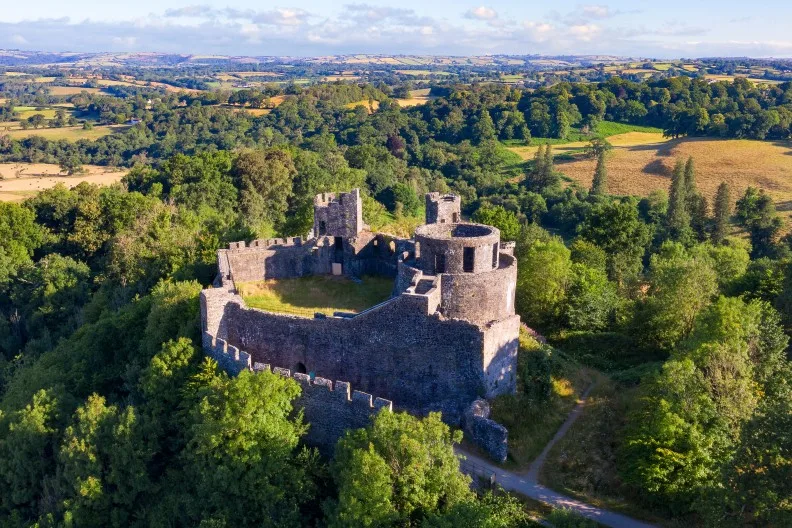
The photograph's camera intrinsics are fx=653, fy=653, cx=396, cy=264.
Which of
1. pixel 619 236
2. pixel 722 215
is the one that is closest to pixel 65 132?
pixel 619 236

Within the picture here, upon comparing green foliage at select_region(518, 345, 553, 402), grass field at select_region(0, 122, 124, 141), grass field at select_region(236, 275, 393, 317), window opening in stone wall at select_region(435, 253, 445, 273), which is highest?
window opening in stone wall at select_region(435, 253, 445, 273)

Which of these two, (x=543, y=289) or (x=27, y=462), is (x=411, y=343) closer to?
(x=543, y=289)

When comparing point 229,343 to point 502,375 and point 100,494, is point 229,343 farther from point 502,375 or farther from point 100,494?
point 502,375

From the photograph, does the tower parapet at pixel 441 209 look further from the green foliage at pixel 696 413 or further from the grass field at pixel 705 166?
the grass field at pixel 705 166

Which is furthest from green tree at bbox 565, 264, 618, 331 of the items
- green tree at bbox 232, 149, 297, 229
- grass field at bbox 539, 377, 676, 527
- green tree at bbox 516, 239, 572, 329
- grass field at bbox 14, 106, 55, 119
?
grass field at bbox 14, 106, 55, 119

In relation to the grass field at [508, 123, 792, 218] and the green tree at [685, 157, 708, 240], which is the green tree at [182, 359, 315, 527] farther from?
the grass field at [508, 123, 792, 218]

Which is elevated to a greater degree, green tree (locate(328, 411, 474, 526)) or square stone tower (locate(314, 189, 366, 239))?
square stone tower (locate(314, 189, 366, 239))

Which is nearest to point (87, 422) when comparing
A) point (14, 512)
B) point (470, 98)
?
point (14, 512)
